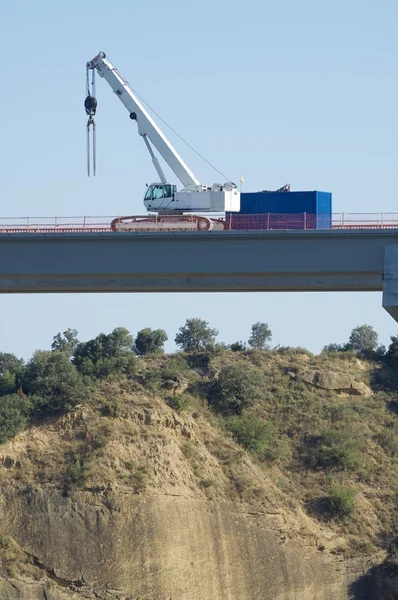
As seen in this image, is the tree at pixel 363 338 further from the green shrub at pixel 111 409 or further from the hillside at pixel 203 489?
the green shrub at pixel 111 409

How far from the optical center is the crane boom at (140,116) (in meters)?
60.7

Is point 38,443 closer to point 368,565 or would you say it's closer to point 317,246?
point 368,565

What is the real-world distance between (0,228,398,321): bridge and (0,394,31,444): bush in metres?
13.1

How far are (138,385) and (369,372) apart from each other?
13297 millimetres

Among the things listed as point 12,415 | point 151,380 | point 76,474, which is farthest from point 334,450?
point 12,415

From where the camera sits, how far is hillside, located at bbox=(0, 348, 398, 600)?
202 feet

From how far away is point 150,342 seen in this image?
7950 cm

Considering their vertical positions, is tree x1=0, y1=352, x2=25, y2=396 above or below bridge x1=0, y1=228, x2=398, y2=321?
below

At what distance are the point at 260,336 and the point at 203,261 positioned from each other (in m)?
32.1

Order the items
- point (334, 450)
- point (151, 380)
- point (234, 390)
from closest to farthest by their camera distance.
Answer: point (334, 450) < point (151, 380) < point (234, 390)

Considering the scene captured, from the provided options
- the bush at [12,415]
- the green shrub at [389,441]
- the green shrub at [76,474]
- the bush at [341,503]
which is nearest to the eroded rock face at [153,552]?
the green shrub at [76,474]

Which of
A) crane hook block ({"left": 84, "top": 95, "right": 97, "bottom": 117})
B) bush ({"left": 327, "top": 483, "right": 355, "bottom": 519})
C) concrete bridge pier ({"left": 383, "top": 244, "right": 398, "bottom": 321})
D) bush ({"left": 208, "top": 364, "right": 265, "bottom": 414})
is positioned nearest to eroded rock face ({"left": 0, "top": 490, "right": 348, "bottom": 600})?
bush ({"left": 327, "top": 483, "right": 355, "bottom": 519})

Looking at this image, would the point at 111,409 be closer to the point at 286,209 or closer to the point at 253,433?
the point at 253,433

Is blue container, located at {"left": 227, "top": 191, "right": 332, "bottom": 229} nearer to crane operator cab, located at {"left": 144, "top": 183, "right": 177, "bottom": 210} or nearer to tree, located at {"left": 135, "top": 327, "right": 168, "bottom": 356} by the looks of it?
crane operator cab, located at {"left": 144, "top": 183, "right": 177, "bottom": 210}
